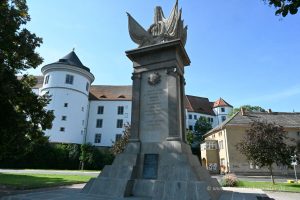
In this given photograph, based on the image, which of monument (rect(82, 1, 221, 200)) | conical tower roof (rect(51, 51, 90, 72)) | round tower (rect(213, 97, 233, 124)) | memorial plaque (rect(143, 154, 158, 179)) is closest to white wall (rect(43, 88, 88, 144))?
conical tower roof (rect(51, 51, 90, 72))

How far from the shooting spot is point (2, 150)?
1405 centimetres

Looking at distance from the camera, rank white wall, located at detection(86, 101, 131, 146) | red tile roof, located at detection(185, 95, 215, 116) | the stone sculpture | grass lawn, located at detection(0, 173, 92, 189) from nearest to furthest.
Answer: the stone sculpture < grass lawn, located at detection(0, 173, 92, 189) < white wall, located at detection(86, 101, 131, 146) < red tile roof, located at detection(185, 95, 215, 116)

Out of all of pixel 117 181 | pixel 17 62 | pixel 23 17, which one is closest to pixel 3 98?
pixel 17 62

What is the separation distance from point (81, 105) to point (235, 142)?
3259cm

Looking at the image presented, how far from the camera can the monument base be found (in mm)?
8992

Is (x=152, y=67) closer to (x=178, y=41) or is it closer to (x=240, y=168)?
(x=178, y=41)

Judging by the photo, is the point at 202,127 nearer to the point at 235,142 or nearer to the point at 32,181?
the point at 235,142

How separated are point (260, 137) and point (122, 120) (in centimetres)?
3851

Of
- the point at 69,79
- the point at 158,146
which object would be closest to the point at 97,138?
the point at 69,79

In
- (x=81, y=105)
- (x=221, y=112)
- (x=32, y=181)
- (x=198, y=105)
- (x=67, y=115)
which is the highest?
(x=198, y=105)

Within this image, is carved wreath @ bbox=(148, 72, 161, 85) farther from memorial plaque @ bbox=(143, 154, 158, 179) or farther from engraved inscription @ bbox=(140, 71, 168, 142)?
memorial plaque @ bbox=(143, 154, 158, 179)

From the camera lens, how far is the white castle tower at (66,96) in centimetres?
5121

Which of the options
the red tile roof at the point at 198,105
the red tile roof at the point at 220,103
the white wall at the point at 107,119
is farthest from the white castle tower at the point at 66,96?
the red tile roof at the point at 220,103

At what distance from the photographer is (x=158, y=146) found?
1088cm
